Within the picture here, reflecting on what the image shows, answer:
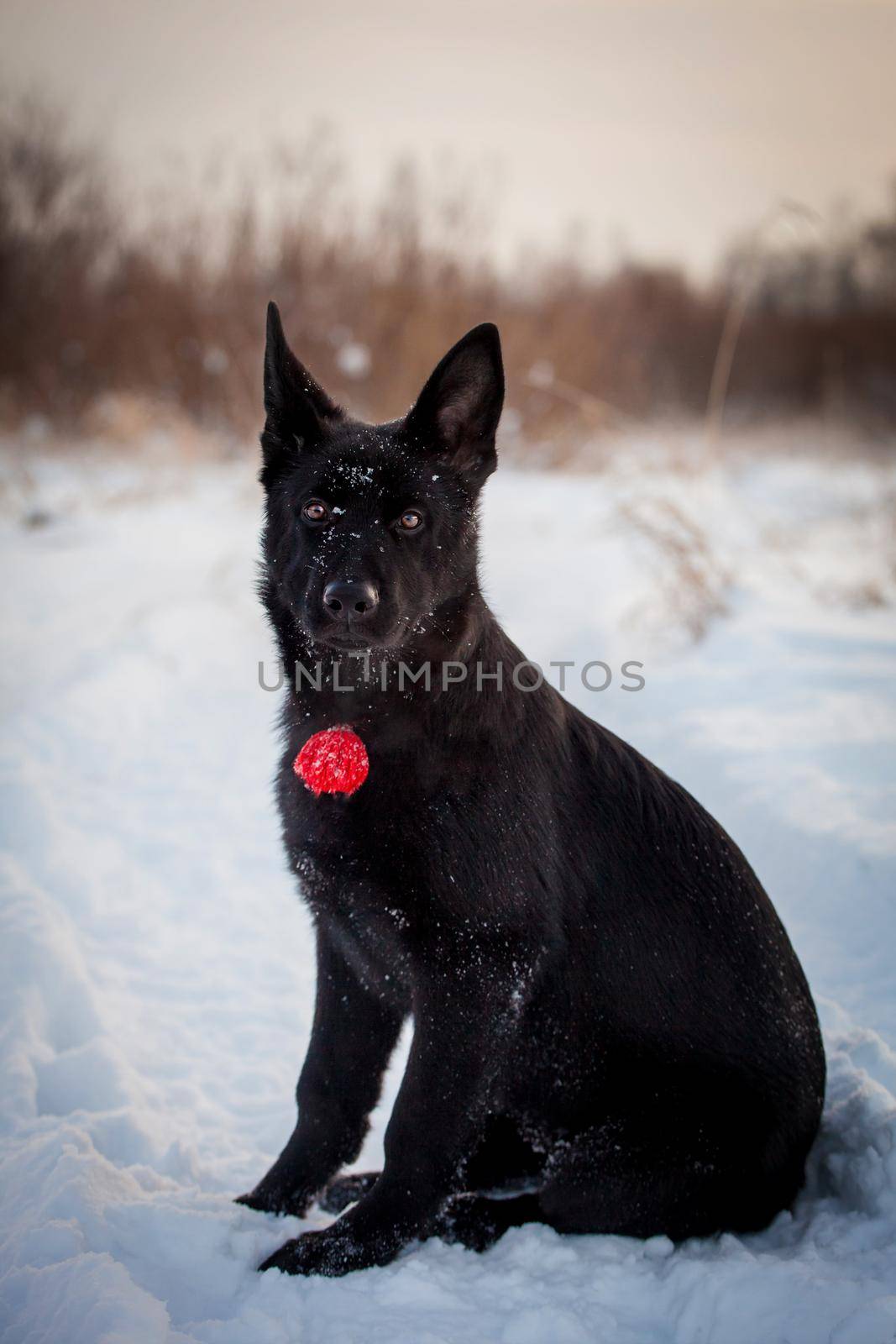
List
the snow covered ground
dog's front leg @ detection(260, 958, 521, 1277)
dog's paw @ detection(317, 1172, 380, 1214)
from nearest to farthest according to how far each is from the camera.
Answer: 1. the snow covered ground
2. dog's front leg @ detection(260, 958, 521, 1277)
3. dog's paw @ detection(317, 1172, 380, 1214)

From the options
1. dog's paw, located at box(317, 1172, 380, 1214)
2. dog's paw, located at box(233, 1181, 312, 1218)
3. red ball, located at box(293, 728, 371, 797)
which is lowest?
dog's paw, located at box(317, 1172, 380, 1214)

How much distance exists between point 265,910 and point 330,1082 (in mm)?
1523

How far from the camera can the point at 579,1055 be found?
2023 millimetres

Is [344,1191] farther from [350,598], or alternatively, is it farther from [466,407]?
[466,407]

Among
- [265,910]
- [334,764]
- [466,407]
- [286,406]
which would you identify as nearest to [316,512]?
[286,406]

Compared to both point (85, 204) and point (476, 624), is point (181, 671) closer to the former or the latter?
point (476, 624)

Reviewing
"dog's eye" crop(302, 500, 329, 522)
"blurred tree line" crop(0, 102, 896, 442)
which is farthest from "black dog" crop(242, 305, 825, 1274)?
→ "blurred tree line" crop(0, 102, 896, 442)

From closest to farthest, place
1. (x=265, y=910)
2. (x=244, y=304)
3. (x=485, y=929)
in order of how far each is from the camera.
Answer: (x=485, y=929) < (x=265, y=910) < (x=244, y=304)

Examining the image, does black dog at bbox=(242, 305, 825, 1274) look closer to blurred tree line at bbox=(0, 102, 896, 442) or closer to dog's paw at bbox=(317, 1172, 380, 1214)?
dog's paw at bbox=(317, 1172, 380, 1214)

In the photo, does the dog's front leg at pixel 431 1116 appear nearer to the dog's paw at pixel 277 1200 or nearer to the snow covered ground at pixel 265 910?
the snow covered ground at pixel 265 910

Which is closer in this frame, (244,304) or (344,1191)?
(344,1191)

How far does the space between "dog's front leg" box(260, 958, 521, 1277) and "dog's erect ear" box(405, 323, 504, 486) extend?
131 cm

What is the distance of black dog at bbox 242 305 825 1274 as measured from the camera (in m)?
1.90

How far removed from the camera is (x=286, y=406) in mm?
2223
